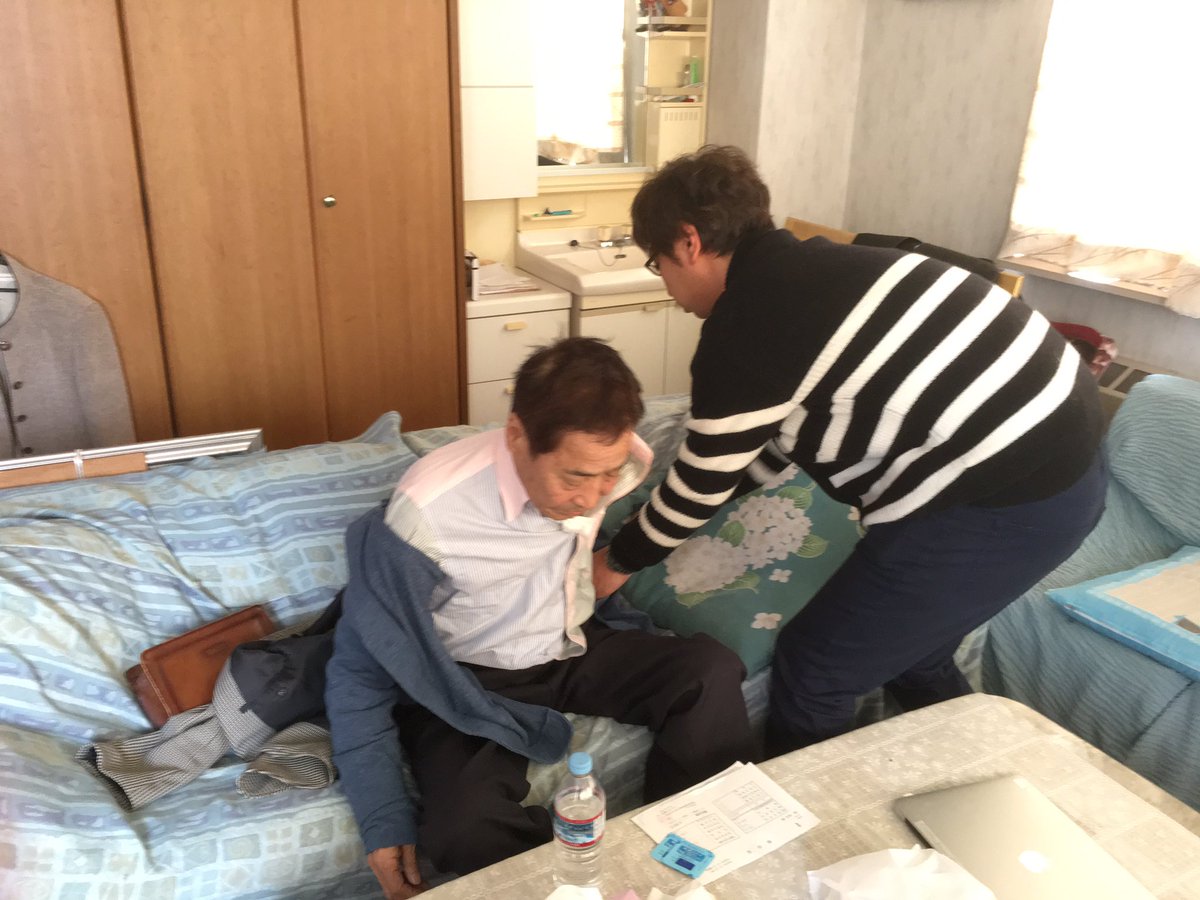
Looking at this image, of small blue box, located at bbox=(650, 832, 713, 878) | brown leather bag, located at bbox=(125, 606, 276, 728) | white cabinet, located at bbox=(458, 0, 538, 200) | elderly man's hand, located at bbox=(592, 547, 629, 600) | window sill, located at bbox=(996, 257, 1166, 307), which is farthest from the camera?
white cabinet, located at bbox=(458, 0, 538, 200)

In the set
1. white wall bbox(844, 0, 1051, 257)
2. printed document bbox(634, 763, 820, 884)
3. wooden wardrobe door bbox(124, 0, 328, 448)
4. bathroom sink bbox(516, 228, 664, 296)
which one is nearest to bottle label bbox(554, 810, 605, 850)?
printed document bbox(634, 763, 820, 884)

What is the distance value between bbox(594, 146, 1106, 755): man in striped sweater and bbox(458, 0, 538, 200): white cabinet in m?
1.93

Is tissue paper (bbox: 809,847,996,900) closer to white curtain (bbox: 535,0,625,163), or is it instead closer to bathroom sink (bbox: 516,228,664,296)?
bathroom sink (bbox: 516,228,664,296)

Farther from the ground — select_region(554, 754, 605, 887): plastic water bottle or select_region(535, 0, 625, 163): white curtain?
select_region(535, 0, 625, 163): white curtain

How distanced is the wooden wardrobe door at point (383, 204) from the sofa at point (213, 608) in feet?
3.32

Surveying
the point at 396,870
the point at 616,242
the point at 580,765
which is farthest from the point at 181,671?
the point at 616,242

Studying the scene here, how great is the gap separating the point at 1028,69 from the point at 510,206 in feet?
6.19

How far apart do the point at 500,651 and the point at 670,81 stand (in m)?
2.95

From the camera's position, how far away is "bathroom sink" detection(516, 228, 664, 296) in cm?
Result: 343

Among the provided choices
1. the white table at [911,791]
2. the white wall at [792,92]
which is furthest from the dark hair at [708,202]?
the white wall at [792,92]

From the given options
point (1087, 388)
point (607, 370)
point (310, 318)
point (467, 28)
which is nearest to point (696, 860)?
point (607, 370)

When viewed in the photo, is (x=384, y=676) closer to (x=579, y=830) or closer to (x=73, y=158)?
(x=579, y=830)

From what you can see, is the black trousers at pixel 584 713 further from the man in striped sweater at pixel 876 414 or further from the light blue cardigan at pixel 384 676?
the man in striped sweater at pixel 876 414

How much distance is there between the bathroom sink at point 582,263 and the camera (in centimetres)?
343
